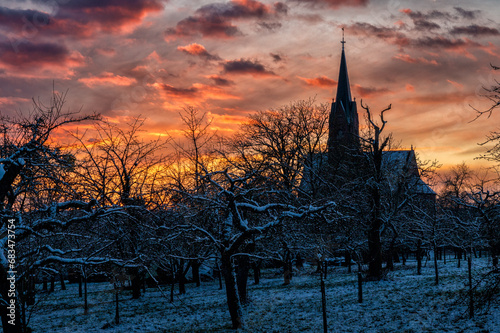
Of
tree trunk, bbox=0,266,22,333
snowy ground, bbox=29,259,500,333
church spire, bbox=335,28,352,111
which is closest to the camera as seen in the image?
tree trunk, bbox=0,266,22,333

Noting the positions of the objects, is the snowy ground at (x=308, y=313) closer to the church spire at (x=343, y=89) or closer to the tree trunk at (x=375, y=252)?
the tree trunk at (x=375, y=252)

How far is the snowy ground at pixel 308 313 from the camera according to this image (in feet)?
49.5

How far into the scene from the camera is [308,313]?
61.0 ft

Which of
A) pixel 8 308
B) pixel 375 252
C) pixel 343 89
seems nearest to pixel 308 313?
pixel 375 252

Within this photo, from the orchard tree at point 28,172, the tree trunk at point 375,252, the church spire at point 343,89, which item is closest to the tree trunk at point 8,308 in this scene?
the orchard tree at point 28,172

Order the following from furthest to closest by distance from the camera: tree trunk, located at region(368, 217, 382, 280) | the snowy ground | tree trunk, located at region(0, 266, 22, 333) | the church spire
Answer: the church spire
tree trunk, located at region(368, 217, 382, 280)
the snowy ground
tree trunk, located at region(0, 266, 22, 333)

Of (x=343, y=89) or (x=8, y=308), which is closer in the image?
(x=8, y=308)

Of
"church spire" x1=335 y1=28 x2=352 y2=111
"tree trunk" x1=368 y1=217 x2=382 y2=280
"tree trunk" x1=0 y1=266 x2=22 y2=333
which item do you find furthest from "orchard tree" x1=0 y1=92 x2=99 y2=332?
"church spire" x1=335 y1=28 x2=352 y2=111

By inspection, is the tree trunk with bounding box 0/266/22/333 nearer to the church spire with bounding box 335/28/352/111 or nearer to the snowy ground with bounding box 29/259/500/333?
the snowy ground with bounding box 29/259/500/333

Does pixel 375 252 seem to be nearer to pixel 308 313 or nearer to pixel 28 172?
pixel 308 313

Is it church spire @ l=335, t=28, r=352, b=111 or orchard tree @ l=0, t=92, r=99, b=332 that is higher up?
church spire @ l=335, t=28, r=352, b=111

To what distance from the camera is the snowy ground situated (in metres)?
15.1

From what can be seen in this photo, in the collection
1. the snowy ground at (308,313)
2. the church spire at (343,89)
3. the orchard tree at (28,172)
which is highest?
the church spire at (343,89)

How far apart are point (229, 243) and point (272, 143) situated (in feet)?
61.3
